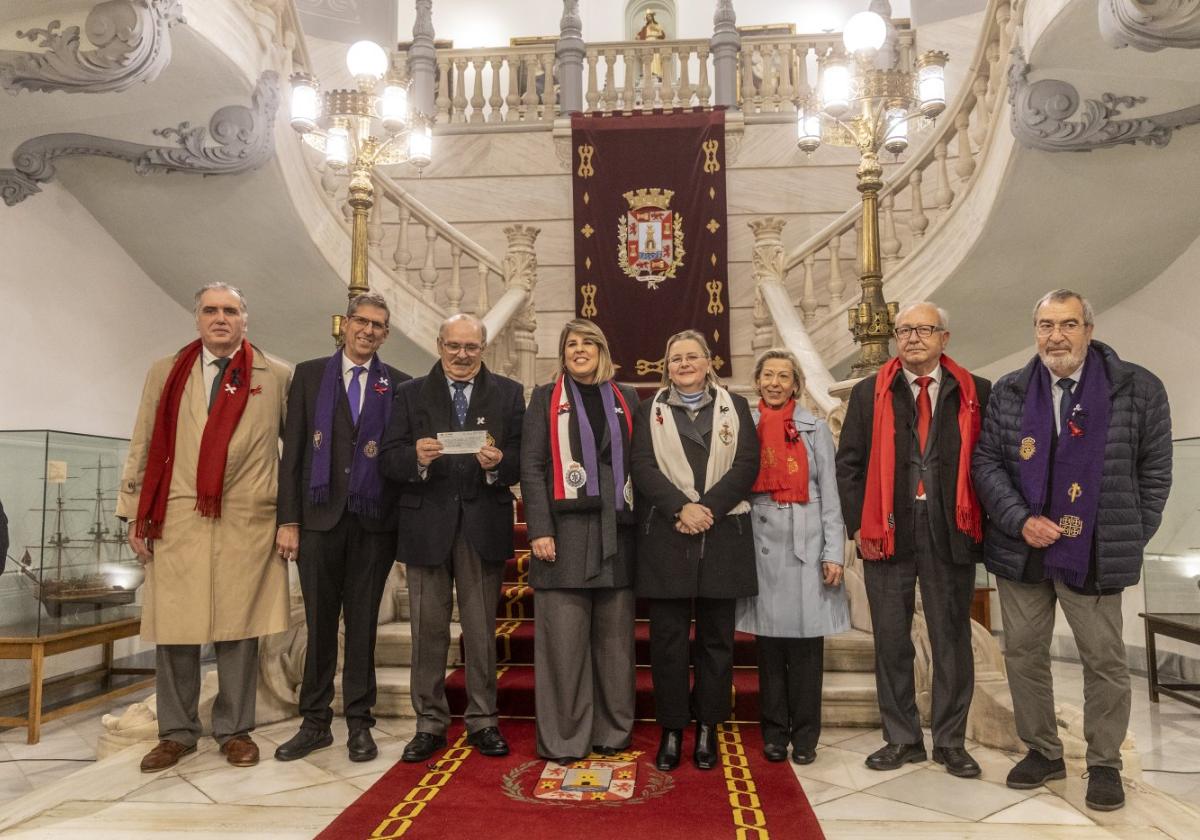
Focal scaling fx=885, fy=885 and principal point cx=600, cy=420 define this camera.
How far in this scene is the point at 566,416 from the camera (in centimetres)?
294

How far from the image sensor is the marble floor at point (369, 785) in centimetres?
240

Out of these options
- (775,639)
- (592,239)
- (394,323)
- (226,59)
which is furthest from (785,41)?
(775,639)

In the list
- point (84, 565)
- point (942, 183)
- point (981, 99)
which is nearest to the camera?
point (84, 565)

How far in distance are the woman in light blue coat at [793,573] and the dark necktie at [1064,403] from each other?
0.70 m

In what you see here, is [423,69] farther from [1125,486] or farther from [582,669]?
[1125,486]

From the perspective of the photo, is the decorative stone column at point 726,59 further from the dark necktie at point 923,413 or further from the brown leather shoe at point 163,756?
the brown leather shoe at point 163,756

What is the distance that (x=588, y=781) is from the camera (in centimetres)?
272

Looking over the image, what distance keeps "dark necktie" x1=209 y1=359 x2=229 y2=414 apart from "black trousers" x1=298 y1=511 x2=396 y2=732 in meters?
0.55

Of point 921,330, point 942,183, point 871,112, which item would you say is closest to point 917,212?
point 942,183

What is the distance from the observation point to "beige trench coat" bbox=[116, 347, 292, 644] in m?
2.91

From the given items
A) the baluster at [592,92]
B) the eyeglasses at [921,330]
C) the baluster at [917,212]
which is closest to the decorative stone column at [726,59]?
the baluster at [592,92]

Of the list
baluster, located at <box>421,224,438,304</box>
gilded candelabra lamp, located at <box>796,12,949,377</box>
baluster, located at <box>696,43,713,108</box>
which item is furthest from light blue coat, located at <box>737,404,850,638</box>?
baluster, located at <box>696,43,713,108</box>

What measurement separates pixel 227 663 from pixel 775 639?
185 cm

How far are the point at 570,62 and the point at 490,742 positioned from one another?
792cm
